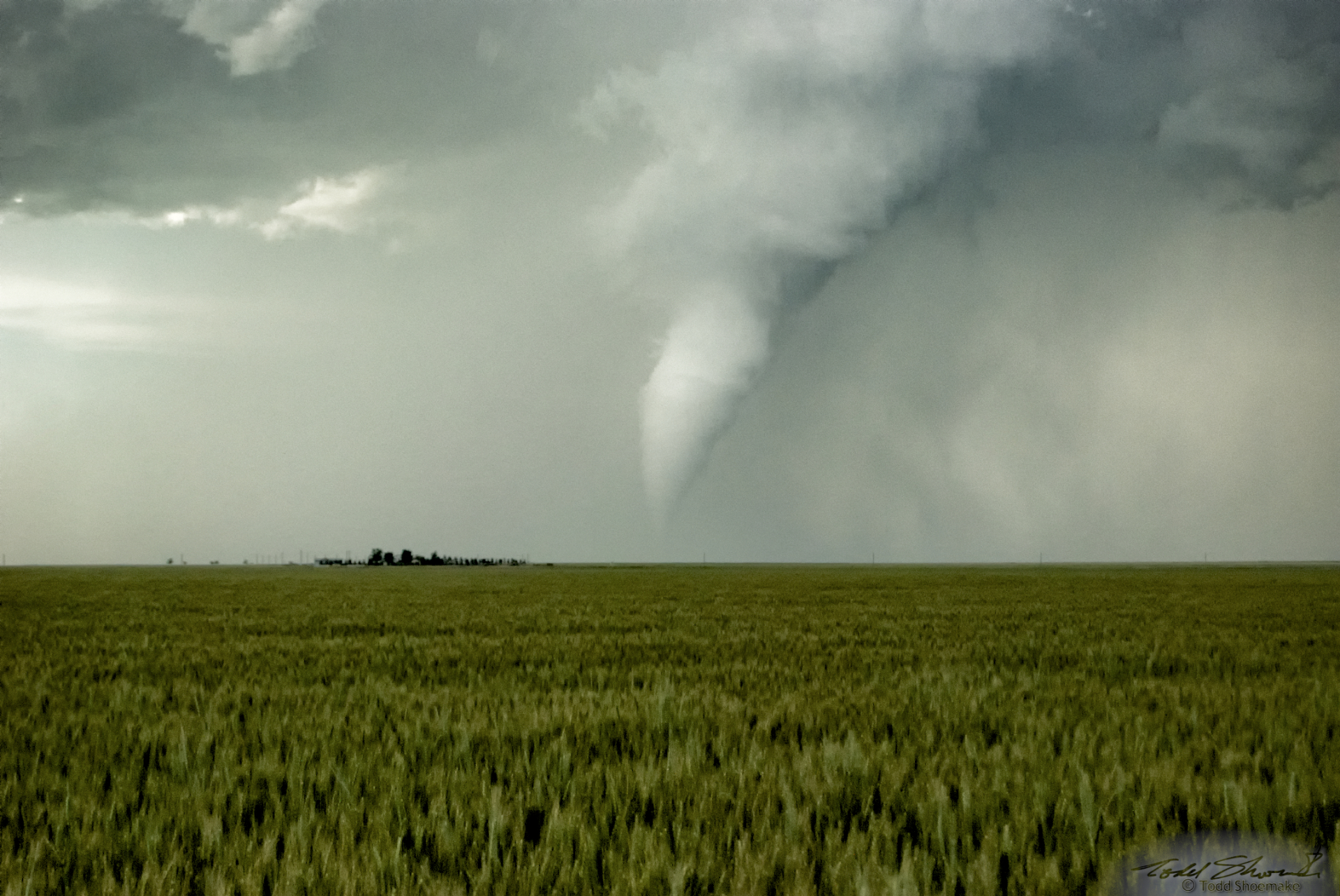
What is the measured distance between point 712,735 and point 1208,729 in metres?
3.66

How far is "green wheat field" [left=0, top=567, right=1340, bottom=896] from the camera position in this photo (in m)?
3.13

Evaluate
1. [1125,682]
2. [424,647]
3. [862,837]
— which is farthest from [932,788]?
[424,647]

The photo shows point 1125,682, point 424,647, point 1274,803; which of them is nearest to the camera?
point 1274,803

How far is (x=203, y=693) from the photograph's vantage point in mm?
7402

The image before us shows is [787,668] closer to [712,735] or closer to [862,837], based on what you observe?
[712,735]

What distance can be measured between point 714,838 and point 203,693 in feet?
19.7

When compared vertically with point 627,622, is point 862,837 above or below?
above

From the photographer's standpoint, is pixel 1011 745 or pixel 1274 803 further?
pixel 1011 745

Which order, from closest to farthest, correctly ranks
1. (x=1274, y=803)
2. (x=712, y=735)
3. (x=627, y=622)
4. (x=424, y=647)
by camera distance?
(x=1274, y=803)
(x=712, y=735)
(x=424, y=647)
(x=627, y=622)

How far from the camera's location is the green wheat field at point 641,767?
3.13m

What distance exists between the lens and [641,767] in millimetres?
4336
